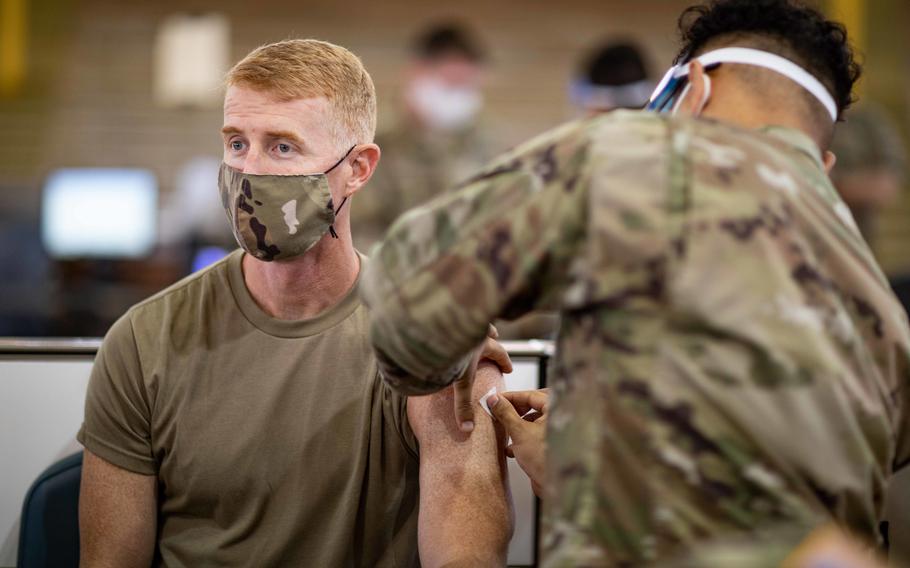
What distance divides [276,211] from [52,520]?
2.68ft

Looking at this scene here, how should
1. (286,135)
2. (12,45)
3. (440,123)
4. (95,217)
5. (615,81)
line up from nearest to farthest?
(286,135) < (615,81) < (440,123) < (95,217) < (12,45)

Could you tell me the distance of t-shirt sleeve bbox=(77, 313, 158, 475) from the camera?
210 cm

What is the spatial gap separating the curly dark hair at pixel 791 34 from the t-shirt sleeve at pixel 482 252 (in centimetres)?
36

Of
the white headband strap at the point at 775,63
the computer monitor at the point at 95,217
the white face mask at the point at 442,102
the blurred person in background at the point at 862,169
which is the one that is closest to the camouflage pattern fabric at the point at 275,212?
the white headband strap at the point at 775,63

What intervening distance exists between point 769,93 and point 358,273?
1.02 metres

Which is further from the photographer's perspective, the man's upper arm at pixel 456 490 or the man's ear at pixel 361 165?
the man's ear at pixel 361 165

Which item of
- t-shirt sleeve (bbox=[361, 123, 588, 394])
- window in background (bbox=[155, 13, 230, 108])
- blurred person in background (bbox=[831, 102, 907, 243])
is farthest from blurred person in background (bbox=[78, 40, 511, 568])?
window in background (bbox=[155, 13, 230, 108])

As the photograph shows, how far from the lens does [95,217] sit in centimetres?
682

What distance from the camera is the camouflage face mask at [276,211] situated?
2.07m

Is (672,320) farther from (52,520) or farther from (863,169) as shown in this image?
(863,169)

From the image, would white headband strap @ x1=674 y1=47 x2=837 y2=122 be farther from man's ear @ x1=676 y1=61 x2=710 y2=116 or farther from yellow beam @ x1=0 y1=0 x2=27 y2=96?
yellow beam @ x1=0 y1=0 x2=27 y2=96

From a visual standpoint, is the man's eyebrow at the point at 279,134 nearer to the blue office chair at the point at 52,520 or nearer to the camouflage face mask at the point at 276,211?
the camouflage face mask at the point at 276,211

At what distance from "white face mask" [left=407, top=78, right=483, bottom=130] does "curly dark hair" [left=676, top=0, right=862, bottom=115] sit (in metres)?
4.10

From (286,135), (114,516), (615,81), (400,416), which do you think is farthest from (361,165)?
(615,81)
